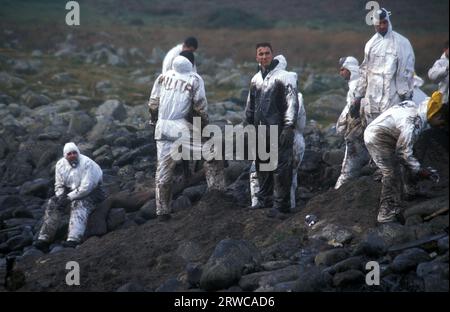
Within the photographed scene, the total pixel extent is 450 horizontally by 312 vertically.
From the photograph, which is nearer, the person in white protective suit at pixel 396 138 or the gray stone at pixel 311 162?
the person in white protective suit at pixel 396 138

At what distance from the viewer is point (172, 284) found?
10.7 m

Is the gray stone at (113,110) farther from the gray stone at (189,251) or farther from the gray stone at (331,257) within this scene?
the gray stone at (331,257)

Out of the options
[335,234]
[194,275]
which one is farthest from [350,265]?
[194,275]

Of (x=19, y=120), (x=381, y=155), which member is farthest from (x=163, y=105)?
(x=19, y=120)

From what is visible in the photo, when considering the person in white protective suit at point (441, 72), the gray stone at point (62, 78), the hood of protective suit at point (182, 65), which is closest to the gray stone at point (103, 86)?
the gray stone at point (62, 78)

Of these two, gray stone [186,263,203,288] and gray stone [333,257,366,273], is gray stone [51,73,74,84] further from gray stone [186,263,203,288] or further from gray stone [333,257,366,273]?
gray stone [333,257,366,273]

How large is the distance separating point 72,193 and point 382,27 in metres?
4.68

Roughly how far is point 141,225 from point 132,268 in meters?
1.57

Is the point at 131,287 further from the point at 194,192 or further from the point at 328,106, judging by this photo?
the point at 328,106

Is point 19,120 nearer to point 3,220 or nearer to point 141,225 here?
point 3,220

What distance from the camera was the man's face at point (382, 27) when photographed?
1260 centimetres

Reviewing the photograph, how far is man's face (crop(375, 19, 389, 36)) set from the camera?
41.3 ft

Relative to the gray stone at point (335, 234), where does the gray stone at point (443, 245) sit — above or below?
above

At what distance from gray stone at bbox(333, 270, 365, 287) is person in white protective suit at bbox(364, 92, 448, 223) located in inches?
57.1
